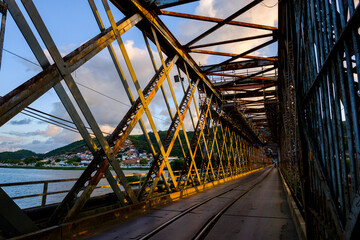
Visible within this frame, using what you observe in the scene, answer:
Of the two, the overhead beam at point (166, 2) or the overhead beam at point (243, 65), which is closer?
the overhead beam at point (166, 2)

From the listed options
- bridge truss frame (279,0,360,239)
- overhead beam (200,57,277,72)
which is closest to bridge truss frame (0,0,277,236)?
overhead beam (200,57,277,72)

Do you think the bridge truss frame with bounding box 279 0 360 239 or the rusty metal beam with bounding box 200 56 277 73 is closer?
the bridge truss frame with bounding box 279 0 360 239

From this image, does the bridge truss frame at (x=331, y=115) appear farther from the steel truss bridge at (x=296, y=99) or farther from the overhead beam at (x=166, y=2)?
the overhead beam at (x=166, y=2)

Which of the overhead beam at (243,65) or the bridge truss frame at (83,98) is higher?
the overhead beam at (243,65)

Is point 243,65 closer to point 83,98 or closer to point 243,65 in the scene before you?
point 243,65

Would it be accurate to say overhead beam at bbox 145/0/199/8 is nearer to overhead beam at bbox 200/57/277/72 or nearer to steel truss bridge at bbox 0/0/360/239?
steel truss bridge at bbox 0/0/360/239

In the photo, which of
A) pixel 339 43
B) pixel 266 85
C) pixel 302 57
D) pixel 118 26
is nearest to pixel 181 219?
pixel 302 57

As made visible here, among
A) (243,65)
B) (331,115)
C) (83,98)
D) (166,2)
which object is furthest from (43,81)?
(243,65)

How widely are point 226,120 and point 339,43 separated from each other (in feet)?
74.5

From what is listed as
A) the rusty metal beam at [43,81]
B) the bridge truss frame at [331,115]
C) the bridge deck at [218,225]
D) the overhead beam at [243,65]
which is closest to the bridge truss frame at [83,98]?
the rusty metal beam at [43,81]

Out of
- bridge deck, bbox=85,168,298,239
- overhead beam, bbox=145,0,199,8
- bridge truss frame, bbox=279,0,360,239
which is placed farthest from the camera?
overhead beam, bbox=145,0,199,8

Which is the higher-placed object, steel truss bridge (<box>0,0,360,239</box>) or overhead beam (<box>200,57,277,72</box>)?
overhead beam (<box>200,57,277,72</box>)

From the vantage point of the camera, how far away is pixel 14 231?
4387 mm

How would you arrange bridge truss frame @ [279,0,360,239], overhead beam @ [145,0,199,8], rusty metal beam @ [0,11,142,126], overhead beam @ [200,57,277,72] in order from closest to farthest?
1. bridge truss frame @ [279,0,360,239]
2. rusty metal beam @ [0,11,142,126]
3. overhead beam @ [145,0,199,8]
4. overhead beam @ [200,57,277,72]
